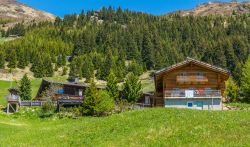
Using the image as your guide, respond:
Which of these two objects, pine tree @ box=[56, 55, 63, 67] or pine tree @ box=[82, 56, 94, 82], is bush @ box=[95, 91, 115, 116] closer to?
pine tree @ box=[82, 56, 94, 82]

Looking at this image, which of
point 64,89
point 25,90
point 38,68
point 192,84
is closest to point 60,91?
point 64,89

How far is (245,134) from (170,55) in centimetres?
16309

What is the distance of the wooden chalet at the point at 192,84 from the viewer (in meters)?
66.6

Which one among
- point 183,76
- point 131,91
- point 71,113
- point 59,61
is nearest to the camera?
point 71,113

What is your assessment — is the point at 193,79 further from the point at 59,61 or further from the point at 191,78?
the point at 59,61

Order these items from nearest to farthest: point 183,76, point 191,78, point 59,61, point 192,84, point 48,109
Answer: point 191,78
point 192,84
point 183,76
point 48,109
point 59,61

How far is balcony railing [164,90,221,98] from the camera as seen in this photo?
6631cm

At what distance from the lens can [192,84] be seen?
224ft

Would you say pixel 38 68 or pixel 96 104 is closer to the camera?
pixel 96 104

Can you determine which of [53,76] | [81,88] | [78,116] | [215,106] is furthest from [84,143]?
[53,76]

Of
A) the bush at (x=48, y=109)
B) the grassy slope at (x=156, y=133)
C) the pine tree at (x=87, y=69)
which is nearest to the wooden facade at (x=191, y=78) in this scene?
the bush at (x=48, y=109)

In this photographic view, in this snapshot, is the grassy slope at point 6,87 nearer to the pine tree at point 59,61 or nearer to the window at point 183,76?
the pine tree at point 59,61

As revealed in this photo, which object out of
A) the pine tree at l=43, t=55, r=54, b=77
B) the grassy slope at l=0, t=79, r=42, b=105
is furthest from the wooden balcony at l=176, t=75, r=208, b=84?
the pine tree at l=43, t=55, r=54, b=77

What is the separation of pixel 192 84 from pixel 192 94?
6.93 feet
